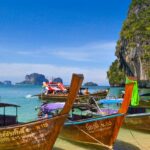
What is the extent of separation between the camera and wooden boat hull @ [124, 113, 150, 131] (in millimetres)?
18250

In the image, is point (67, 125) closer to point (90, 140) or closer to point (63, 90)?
point (90, 140)

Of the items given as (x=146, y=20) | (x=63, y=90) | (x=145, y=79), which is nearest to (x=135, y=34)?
(x=146, y=20)

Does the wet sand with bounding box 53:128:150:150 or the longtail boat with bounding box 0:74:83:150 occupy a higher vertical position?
the longtail boat with bounding box 0:74:83:150

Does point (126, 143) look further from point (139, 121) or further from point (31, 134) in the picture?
point (31, 134)

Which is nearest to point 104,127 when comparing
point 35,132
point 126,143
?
point 126,143

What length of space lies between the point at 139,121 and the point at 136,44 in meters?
95.1

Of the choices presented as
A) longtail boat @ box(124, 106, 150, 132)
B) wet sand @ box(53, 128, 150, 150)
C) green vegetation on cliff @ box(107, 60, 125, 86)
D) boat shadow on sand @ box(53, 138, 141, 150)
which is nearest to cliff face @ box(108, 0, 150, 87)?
green vegetation on cliff @ box(107, 60, 125, 86)

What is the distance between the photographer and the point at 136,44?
111m

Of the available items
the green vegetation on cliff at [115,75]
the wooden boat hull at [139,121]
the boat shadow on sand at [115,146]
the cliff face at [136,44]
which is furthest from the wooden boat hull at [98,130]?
the green vegetation on cliff at [115,75]

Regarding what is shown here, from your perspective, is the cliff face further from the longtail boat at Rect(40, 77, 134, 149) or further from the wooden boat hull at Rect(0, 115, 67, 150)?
the wooden boat hull at Rect(0, 115, 67, 150)

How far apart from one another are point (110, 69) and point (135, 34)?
19.8 meters

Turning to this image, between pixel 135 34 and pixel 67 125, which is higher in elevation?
pixel 135 34

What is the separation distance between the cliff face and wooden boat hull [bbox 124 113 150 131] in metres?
86.2

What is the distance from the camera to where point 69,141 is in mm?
16078
